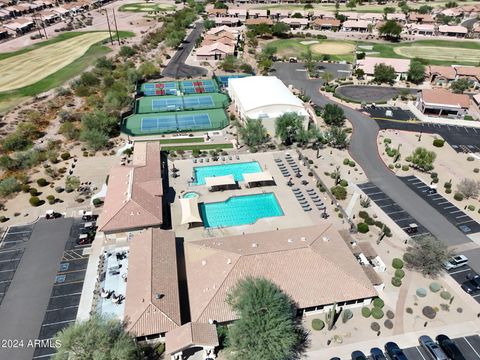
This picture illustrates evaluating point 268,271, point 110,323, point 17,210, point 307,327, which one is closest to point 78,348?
point 110,323

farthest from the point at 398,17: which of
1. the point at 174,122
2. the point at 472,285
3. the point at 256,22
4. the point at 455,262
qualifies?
the point at 472,285

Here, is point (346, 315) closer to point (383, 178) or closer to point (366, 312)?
point (366, 312)

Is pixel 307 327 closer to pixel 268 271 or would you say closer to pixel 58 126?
pixel 268 271

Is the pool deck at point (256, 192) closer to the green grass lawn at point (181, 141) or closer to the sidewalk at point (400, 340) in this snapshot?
the green grass lawn at point (181, 141)

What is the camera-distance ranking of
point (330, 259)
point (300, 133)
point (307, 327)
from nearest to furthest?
1. point (307, 327)
2. point (330, 259)
3. point (300, 133)

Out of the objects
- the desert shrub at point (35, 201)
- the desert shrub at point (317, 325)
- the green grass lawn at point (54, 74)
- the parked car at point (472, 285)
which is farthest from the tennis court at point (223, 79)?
the parked car at point (472, 285)

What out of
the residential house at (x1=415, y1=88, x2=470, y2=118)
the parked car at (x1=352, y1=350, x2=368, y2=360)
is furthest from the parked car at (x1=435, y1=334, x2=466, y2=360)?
the residential house at (x1=415, y1=88, x2=470, y2=118)
